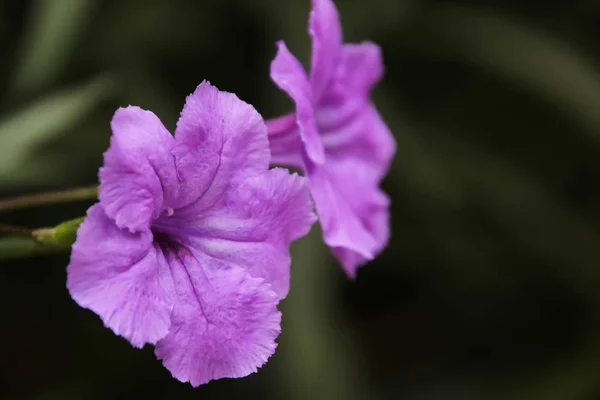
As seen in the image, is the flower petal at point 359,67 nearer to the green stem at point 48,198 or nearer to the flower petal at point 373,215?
the flower petal at point 373,215

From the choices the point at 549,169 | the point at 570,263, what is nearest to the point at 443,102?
the point at 549,169

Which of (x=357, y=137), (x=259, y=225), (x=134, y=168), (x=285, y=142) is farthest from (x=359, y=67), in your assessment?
(x=134, y=168)

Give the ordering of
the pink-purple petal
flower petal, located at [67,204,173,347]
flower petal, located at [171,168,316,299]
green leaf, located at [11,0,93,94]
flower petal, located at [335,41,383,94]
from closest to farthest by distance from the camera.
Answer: flower petal, located at [67,204,173,347] < flower petal, located at [171,168,316,299] < the pink-purple petal < flower petal, located at [335,41,383,94] < green leaf, located at [11,0,93,94]

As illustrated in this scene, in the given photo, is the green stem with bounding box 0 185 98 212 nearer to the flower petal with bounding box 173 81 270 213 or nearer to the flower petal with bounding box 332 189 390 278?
the flower petal with bounding box 173 81 270 213

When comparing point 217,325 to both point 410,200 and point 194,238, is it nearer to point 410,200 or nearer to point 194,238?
point 194,238

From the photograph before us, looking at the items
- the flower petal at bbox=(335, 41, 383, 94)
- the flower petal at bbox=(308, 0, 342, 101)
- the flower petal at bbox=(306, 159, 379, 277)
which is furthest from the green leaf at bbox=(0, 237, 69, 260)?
the flower petal at bbox=(335, 41, 383, 94)

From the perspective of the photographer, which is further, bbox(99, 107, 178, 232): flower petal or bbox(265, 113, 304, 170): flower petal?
bbox(265, 113, 304, 170): flower petal
